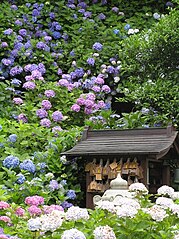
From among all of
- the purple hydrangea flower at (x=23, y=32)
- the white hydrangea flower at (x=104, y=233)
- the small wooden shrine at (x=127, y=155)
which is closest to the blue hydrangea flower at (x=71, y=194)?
the small wooden shrine at (x=127, y=155)

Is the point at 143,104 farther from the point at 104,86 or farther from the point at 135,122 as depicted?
the point at 104,86

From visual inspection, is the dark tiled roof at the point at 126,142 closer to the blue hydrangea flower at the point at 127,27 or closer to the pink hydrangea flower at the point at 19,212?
the pink hydrangea flower at the point at 19,212

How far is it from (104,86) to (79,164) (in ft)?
5.88

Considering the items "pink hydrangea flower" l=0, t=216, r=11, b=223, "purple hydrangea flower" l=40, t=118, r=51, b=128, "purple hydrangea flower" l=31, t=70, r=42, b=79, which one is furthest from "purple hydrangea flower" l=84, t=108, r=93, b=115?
"pink hydrangea flower" l=0, t=216, r=11, b=223

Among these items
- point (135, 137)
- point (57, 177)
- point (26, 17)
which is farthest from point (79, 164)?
point (26, 17)

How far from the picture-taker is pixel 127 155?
3959 mm

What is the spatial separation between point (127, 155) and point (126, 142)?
0.57ft

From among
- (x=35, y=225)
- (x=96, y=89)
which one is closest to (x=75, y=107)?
(x=96, y=89)

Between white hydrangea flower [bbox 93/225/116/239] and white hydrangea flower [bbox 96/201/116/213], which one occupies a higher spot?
white hydrangea flower [bbox 96/201/116/213]

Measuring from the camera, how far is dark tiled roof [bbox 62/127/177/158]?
3920mm

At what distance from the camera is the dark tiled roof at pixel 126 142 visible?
3.92 metres

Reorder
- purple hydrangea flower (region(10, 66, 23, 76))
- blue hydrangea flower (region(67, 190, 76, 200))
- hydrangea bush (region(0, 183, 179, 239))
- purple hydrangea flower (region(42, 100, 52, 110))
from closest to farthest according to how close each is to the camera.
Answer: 1. hydrangea bush (region(0, 183, 179, 239))
2. blue hydrangea flower (region(67, 190, 76, 200))
3. purple hydrangea flower (region(42, 100, 52, 110))
4. purple hydrangea flower (region(10, 66, 23, 76))

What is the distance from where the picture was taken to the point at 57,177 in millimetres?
4258

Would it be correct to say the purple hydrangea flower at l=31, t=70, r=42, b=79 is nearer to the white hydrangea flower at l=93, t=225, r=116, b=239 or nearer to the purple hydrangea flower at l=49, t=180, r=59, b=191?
the purple hydrangea flower at l=49, t=180, r=59, b=191
